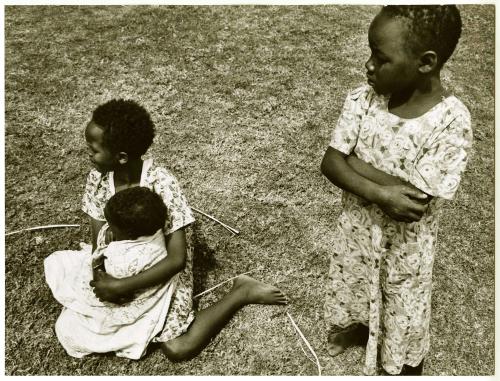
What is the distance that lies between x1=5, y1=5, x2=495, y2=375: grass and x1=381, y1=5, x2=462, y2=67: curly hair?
150 cm

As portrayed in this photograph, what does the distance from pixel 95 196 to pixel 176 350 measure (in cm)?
77

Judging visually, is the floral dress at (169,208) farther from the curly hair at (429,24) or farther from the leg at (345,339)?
the curly hair at (429,24)

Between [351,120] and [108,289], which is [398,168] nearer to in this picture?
[351,120]

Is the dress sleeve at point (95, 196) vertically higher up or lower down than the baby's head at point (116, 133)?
lower down

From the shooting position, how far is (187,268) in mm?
2273

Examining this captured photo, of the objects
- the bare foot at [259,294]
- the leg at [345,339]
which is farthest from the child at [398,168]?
the bare foot at [259,294]

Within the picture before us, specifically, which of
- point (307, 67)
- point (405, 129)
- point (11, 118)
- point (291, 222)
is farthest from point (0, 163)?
point (307, 67)

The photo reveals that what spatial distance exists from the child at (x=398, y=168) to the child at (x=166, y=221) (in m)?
0.64

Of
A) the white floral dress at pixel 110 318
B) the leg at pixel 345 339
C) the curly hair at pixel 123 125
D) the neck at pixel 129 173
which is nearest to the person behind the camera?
the curly hair at pixel 123 125

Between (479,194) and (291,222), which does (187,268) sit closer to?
(291,222)

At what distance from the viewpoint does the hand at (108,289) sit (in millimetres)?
2041

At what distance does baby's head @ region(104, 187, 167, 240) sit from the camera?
1.87 meters

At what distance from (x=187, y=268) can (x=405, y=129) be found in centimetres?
123

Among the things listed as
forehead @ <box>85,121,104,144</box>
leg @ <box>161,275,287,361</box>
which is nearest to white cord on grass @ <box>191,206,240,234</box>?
leg @ <box>161,275,287,361</box>
